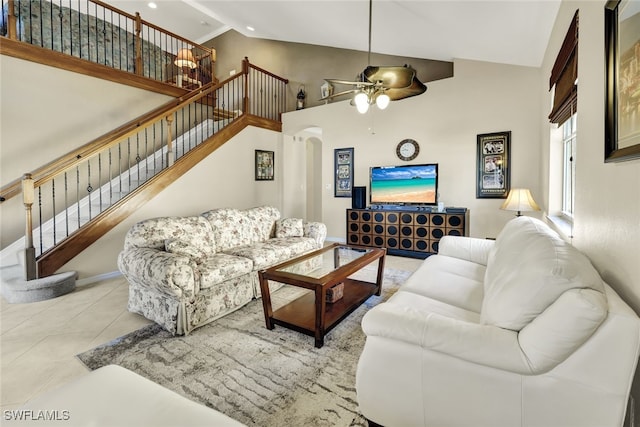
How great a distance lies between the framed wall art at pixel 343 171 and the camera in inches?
233

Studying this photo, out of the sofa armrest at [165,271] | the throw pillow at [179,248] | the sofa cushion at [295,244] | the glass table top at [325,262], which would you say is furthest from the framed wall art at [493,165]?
the sofa armrest at [165,271]

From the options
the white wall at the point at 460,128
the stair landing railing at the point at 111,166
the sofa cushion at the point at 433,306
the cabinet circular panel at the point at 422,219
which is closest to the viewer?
the sofa cushion at the point at 433,306

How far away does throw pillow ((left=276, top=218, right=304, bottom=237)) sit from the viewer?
4062 millimetres

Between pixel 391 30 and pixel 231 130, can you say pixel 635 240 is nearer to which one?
pixel 391 30

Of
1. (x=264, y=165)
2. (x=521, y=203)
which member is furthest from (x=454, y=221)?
(x=264, y=165)

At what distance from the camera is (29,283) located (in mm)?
2963

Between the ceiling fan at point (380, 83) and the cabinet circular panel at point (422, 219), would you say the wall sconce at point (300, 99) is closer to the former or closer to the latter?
the cabinet circular panel at point (422, 219)

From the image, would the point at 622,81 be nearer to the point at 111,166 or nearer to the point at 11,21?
the point at 11,21

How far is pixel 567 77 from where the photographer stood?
223 cm

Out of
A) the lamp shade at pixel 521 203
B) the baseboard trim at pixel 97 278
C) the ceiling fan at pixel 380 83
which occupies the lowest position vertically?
the baseboard trim at pixel 97 278

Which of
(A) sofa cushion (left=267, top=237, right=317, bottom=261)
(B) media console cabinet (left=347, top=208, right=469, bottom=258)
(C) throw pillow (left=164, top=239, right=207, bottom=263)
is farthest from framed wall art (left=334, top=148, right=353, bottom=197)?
(C) throw pillow (left=164, top=239, right=207, bottom=263)

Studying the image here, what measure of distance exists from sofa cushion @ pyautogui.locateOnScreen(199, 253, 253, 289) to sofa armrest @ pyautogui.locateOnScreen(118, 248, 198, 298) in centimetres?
13

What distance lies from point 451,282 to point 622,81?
1.47 meters

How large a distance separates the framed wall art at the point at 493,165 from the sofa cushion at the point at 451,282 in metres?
2.34
